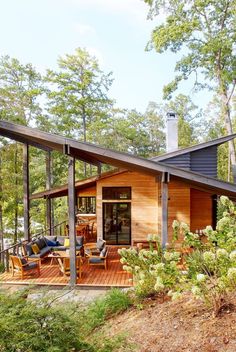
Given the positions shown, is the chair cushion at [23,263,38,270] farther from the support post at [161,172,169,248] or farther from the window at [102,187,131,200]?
the window at [102,187,131,200]

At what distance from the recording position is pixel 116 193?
11844 millimetres

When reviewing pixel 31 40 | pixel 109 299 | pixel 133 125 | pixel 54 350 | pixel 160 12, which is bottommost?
pixel 109 299

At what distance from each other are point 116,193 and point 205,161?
3946mm

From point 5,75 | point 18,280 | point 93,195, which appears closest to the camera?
point 18,280

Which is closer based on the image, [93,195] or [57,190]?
[57,190]

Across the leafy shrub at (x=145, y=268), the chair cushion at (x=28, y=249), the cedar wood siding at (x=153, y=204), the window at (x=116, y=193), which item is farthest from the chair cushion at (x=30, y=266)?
the leafy shrub at (x=145, y=268)

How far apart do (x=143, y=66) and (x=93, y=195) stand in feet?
77.4

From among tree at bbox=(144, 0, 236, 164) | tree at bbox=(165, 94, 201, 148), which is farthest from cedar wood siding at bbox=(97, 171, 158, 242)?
tree at bbox=(165, 94, 201, 148)

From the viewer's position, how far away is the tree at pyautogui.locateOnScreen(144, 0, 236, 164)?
1540 centimetres

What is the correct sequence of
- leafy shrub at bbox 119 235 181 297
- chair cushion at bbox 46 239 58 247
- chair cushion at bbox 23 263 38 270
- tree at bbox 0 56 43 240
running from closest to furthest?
leafy shrub at bbox 119 235 181 297, chair cushion at bbox 23 263 38 270, chair cushion at bbox 46 239 58 247, tree at bbox 0 56 43 240

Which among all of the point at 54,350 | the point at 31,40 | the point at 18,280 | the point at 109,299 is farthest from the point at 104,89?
the point at 54,350

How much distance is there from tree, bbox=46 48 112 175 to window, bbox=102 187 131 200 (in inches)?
417

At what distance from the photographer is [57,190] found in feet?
39.8

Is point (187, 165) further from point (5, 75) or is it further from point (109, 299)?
point (5, 75)
